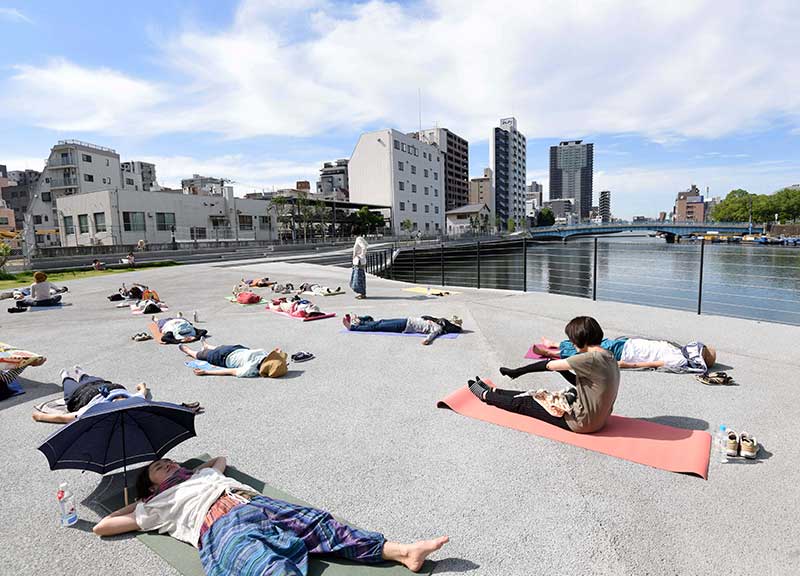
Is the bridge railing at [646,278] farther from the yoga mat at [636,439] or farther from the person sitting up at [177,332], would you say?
the person sitting up at [177,332]

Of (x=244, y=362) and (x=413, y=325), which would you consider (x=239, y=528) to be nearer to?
(x=244, y=362)

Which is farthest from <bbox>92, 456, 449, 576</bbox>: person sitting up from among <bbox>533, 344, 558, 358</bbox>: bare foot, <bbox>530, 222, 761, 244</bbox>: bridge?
<bbox>530, 222, 761, 244</bbox>: bridge

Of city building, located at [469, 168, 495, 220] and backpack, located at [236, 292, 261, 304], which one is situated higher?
city building, located at [469, 168, 495, 220]

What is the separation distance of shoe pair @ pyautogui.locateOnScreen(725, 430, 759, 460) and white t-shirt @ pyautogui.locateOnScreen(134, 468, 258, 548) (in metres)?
3.36

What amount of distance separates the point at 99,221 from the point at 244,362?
134 feet

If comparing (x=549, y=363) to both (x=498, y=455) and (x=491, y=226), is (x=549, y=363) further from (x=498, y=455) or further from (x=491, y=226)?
(x=491, y=226)

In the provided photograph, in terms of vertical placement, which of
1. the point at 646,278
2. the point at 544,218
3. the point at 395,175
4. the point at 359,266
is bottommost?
the point at 646,278

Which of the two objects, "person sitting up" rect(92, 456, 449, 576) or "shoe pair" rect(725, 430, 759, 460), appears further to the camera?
"shoe pair" rect(725, 430, 759, 460)

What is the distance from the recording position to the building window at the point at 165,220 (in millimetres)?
39906

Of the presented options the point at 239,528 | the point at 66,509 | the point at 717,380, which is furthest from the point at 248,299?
the point at 717,380

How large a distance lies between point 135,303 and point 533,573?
40.1 feet

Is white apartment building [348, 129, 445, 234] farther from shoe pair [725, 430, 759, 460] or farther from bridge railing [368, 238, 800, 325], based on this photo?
shoe pair [725, 430, 759, 460]

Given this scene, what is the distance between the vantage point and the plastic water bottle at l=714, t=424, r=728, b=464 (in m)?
3.29

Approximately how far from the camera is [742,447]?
3246 mm
